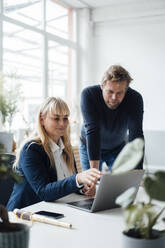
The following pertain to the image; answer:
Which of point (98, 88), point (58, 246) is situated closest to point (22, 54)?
point (98, 88)

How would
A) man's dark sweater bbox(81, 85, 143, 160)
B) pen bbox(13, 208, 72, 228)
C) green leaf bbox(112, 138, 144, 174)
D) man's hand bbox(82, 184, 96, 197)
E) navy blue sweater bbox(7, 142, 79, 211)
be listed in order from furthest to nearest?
man's dark sweater bbox(81, 85, 143, 160), man's hand bbox(82, 184, 96, 197), navy blue sweater bbox(7, 142, 79, 211), pen bbox(13, 208, 72, 228), green leaf bbox(112, 138, 144, 174)

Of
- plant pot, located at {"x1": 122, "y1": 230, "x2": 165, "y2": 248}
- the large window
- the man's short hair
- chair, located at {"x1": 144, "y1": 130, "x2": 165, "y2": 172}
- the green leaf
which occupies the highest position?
the large window

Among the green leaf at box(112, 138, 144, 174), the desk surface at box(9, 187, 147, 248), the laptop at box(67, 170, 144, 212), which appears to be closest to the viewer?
the green leaf at box(112, 138, 144, 174)

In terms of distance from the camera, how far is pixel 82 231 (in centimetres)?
119

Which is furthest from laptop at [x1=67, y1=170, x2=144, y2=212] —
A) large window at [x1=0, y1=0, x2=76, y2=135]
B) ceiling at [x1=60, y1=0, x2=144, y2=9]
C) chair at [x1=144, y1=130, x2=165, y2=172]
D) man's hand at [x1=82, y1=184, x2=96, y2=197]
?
ceiling at [x1=60, y1=0, x2=144, y2=9]

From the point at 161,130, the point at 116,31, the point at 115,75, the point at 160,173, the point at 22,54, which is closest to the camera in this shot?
the point at 160,173

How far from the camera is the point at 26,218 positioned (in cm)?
130

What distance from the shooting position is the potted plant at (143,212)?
73cm

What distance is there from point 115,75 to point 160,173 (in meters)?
1.52

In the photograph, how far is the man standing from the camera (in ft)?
7.33

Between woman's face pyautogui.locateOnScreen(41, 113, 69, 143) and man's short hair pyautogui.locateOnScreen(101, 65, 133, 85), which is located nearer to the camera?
woman's face pyautogui.locateOnScreen(41, 113, 69, 143)

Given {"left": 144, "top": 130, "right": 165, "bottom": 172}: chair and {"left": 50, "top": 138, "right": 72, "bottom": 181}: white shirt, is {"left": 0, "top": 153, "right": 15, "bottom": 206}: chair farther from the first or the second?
{"left": 144, "top": 130, "right": 165, "bottom": 172}: chair

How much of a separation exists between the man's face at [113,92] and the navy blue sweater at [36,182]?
27.4 inches

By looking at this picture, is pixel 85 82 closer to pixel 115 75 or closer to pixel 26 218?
pixel 115 75
